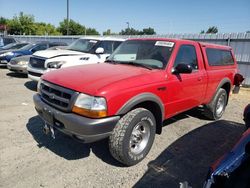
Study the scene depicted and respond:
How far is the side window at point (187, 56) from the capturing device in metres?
4.46

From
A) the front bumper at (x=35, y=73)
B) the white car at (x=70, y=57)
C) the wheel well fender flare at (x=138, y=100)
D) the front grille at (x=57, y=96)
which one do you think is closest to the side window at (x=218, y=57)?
the wheel well fender flare at (x=138, y=100)

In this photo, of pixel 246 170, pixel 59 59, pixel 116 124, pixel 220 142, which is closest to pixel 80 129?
pixel 116 124

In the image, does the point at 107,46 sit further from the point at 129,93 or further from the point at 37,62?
the point at 129,93

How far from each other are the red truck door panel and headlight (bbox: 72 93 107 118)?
1417mm

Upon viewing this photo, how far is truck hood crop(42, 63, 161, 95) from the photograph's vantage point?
3.28m

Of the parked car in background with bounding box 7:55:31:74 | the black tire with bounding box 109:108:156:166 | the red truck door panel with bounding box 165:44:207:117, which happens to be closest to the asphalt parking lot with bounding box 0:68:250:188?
the black tire with bounding box 109:108:156:166

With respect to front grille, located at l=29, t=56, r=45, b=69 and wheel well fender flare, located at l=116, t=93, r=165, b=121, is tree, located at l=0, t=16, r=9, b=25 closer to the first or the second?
front grille, located at l=29, t=56, r=45, b=69

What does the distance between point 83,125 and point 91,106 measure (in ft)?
0.86

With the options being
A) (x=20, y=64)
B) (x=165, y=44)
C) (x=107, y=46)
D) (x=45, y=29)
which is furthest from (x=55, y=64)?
(x=45, y=29)

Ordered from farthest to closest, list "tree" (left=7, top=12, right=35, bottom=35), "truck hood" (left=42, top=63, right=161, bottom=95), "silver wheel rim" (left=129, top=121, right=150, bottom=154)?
"tree" (left=7, top=12, right=35, bottom=35)
"silver wheel rim" (left=129, top=121, right=150, bottom=154)
"truck hood" (left=42, top=63, right=161, bottom=95)

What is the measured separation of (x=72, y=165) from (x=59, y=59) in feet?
15.9

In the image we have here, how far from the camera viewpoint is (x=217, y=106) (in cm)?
606

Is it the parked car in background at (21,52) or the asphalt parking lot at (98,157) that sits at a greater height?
the parked car in background at (21,52)

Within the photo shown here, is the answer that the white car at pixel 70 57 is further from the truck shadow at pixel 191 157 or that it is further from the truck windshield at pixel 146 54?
the truck shadow at pixel 191 157
